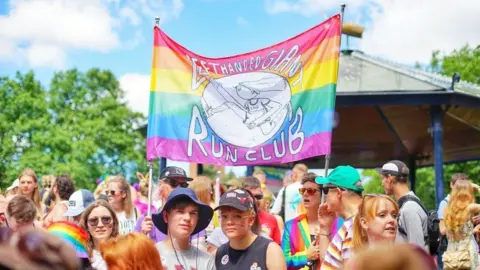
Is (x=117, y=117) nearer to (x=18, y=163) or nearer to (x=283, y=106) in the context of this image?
(x=18, y=163)

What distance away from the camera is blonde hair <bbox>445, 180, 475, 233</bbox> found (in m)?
7.23

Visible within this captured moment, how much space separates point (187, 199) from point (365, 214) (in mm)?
1278

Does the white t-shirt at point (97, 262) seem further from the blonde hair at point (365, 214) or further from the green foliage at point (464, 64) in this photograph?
the green foliage at point (464, 64)

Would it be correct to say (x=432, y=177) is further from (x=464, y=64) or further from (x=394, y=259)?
(x=394, y=259)

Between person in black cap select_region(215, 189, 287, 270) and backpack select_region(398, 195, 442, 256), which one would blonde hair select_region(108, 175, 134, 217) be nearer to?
person in black cap select_region(215, 189, 287, 270)

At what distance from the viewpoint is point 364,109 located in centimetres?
1608

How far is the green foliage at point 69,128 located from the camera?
1575 inches

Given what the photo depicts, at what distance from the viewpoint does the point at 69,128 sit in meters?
43.0

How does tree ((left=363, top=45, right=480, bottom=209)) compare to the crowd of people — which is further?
tree ((left=363, top=45, right=480, bottom=209))

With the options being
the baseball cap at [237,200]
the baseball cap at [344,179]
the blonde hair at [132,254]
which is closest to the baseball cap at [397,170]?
the baseball cap at [344,179]

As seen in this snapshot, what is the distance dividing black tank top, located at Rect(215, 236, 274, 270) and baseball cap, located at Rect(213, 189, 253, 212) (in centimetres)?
25

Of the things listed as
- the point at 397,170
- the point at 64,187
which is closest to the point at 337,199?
the point at 397,170

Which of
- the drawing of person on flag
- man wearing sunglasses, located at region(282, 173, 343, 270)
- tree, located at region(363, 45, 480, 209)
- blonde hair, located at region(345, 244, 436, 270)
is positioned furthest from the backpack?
tree, located at region(363, 45, 480, 209)

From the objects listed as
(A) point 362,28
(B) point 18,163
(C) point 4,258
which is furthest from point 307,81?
(B) point 18,163
